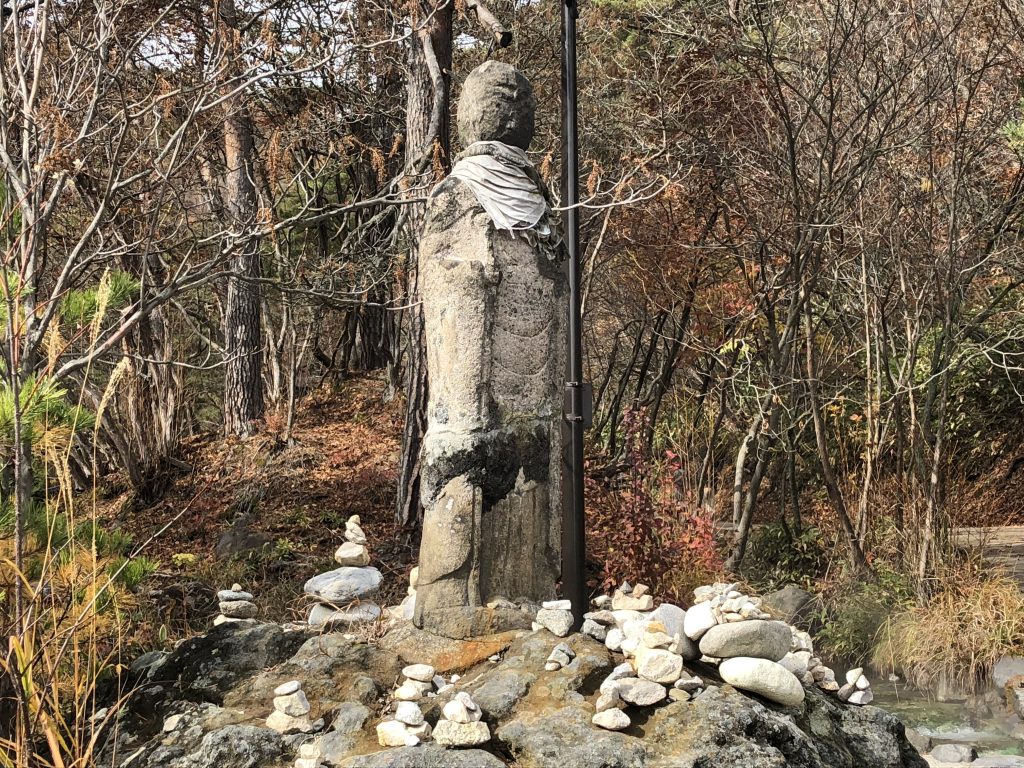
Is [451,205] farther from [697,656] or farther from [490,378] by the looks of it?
[697,656]

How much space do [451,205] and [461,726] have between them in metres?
2.40

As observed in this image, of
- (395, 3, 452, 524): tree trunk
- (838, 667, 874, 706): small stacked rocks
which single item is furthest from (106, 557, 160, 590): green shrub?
(395, 3, 452, 524): tree trunk

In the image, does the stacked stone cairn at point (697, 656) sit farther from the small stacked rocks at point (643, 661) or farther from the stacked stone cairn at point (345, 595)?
the stacked stone cairn at point (345, 595)

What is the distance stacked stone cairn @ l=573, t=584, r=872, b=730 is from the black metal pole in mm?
367

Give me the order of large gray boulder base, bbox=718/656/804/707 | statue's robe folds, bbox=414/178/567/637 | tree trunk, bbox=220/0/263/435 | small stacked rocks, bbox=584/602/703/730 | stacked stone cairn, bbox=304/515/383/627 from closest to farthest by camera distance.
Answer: small stacked rocks, bbox=584/602/703/730, large gray boulder base, bbox=718/656/804/707, statue's robe folds, bbox=414/178/567/637, stacked stone cairn, bbox=304/515/383/627, tree trunk, bbox=220/0/263/435

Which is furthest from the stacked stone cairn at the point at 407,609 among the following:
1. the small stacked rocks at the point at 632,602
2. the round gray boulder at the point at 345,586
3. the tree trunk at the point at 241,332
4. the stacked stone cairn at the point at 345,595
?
the tree trunk at the point at 241,332

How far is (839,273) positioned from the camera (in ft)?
26.2

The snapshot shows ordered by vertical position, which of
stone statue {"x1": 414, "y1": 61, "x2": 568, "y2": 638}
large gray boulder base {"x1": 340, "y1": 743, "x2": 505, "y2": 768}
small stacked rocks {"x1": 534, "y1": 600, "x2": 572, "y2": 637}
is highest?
stone statue {"x1": 414, "y1": 61, "x2": 568, "y2": 638}

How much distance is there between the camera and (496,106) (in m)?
4.61

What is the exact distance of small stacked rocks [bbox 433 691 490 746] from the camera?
350 cm

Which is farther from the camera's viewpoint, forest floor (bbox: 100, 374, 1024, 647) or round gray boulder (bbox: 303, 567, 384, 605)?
forest floor (bbox: 100, 374, 1024, 647)

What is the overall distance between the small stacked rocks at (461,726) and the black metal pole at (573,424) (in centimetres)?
119

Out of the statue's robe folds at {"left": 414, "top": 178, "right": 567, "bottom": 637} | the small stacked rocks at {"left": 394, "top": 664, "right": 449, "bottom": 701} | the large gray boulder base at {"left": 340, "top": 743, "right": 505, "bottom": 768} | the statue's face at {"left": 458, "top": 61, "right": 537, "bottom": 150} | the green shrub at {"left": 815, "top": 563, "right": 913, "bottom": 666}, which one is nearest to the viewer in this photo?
the large gray boulder base at {"left": 340, "top": 743, "right": 505, "bottom": 768}

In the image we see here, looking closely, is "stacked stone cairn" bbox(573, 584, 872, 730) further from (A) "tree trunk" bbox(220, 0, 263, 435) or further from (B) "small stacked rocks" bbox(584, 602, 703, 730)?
(A) "tree trunk" bbox(220, 0, 263, 435)
